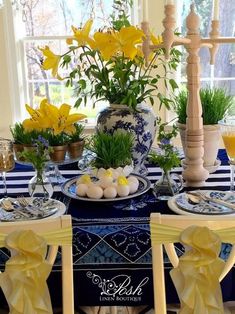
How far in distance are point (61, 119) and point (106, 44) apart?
346mm

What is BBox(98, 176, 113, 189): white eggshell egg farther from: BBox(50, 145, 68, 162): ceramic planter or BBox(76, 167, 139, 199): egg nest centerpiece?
BBox(50, 145, 68, 162): ceramic planter

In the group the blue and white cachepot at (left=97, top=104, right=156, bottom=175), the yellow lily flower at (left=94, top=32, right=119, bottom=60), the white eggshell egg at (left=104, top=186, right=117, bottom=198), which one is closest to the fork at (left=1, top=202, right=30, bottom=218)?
the white eggshell egg at (left=104, top=186, right=117, bottom=198)

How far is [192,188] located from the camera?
1506mm

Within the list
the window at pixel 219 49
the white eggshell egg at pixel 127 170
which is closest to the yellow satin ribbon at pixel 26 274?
the white eggshell egg at pixel 127 170

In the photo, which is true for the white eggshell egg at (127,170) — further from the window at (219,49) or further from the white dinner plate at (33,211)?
the window at (219,49)

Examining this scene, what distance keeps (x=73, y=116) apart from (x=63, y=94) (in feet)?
6.56

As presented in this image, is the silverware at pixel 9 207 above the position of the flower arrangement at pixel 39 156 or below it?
below

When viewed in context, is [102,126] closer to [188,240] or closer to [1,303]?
[1,303]

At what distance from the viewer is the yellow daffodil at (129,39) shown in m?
1.39

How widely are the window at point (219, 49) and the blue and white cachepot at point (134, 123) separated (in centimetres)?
189

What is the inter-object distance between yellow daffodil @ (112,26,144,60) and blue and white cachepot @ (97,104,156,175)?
0.22 metres

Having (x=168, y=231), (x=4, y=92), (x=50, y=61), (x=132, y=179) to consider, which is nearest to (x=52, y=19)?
(x=4, y=92)

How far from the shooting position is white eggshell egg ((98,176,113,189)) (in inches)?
54.7

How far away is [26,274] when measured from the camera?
0.87 meters
